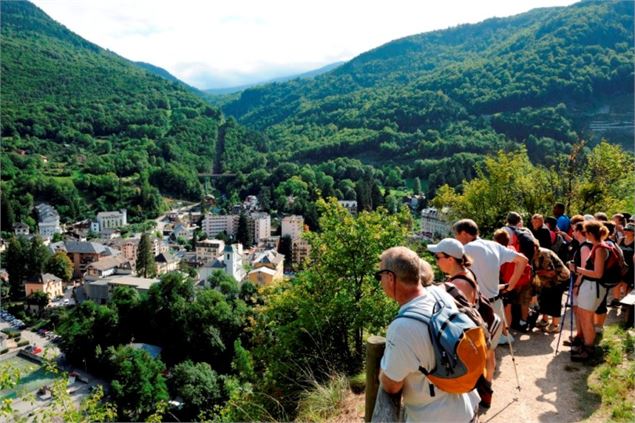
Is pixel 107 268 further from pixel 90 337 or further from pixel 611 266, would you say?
pixel 611 266

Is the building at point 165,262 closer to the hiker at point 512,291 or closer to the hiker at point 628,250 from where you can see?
the hiker at point 512,291

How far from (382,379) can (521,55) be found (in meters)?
141

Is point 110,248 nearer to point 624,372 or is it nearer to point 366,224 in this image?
point 366,224

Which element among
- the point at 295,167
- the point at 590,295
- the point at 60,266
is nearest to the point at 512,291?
the point at 590,295

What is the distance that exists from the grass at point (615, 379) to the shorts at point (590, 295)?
21.4 inches

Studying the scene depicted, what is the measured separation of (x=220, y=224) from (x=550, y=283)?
7276cm

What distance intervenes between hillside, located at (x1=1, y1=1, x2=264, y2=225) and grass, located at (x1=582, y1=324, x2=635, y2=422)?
85.1 meters

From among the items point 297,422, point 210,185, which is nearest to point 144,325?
point 297,422

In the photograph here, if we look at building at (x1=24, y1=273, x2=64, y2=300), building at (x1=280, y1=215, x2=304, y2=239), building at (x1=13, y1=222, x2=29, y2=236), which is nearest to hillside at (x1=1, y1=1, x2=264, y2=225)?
building at (x1=13, y1=222, x2=29, y2=236)

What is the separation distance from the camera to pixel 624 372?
15.2 feet

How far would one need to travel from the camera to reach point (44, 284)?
51781 millimetres

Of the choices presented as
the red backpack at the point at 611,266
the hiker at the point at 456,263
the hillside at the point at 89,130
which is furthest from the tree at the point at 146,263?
the hiker at the point at 456,263

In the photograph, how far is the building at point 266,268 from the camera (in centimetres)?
4872

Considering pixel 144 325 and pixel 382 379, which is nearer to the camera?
pixel 382 379
